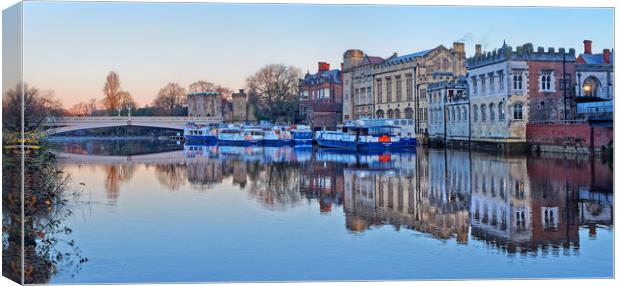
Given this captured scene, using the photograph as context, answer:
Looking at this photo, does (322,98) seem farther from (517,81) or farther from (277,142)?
(517,81)

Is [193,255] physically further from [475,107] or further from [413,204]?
[475,107]

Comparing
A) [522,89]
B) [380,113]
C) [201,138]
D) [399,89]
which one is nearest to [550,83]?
[522,89]

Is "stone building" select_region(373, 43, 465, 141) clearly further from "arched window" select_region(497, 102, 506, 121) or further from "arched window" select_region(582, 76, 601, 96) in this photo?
"arched window" select_region(582, 76, 601, 96)

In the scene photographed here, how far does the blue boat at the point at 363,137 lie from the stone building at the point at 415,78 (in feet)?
7.00

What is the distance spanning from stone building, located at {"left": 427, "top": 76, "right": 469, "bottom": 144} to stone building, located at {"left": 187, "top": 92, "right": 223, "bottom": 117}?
1090 centimetres

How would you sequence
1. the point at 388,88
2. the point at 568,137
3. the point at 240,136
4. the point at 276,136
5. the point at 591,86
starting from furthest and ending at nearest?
the point at 240,136 → the point at 276,136 → the point at 388,88 → the point at 591,86 → the point at 568,137

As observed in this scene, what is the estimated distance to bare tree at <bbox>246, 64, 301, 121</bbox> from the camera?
32.5 meters

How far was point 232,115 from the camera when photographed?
46.1m

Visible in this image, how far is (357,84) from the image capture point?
44.1 metres

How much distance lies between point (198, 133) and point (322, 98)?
8.52 meters

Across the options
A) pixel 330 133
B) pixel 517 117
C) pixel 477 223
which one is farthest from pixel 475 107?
pixel 477 223

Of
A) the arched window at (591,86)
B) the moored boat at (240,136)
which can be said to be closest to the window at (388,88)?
the moored boat at (240,136)

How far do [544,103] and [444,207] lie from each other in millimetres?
17363

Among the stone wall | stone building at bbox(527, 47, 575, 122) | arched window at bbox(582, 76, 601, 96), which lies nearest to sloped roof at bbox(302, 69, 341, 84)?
stone building at bbox(527, 47, 575, 122)
